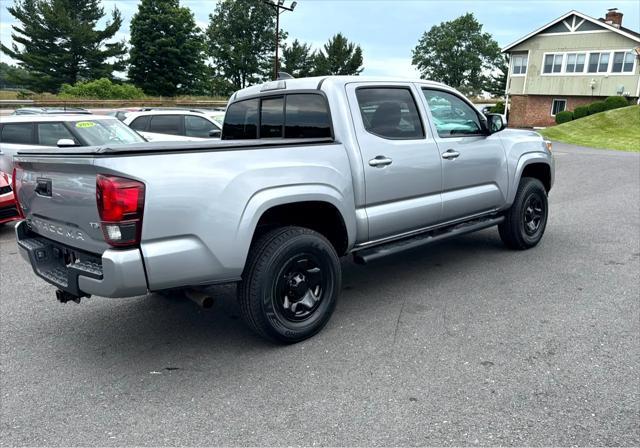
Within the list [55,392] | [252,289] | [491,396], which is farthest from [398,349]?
[55,392]

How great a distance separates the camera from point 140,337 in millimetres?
3814

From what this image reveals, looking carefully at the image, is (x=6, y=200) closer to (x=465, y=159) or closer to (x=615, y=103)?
(x=465, y=159)

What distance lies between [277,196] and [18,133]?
678cm

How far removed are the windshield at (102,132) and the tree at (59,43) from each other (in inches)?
1952

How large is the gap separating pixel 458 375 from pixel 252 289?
1.42 meters

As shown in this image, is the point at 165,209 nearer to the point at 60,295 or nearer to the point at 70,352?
the point at 60,295

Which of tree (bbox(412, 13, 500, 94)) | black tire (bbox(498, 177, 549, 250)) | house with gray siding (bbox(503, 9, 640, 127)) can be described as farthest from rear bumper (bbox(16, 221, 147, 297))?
tree (bbox(412, 13, 500, 94))

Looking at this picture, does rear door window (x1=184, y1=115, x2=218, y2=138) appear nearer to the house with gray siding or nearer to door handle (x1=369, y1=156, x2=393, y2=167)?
door handle (x1=369, y1=156, x2=393, y2=167)

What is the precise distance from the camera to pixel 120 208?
2.75 m

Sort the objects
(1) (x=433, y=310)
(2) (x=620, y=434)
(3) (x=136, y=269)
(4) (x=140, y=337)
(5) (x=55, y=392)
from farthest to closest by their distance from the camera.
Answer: (1) (x=433, y=310) < (4) (x=140, y=337) < (5) (x=55, y=392) < (3) (x=136, y=269) < (2) (x=620, y=434)

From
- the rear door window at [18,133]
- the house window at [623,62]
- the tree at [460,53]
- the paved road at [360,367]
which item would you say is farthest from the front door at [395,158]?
the tree at [460,53]

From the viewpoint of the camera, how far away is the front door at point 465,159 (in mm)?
4668

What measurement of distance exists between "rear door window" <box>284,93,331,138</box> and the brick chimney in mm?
40704

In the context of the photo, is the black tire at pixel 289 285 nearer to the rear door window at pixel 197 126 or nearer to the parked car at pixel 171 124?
the parked car at pixel 171 124
